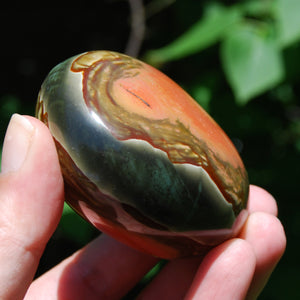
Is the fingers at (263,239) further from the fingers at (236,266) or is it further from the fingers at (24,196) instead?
the fingers at (24,196)

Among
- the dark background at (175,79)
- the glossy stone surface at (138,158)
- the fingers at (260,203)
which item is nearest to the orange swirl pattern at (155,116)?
the glossy stone surface at (138,158)

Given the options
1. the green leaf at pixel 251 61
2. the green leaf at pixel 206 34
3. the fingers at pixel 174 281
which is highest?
the green leaf at pixel 206 34

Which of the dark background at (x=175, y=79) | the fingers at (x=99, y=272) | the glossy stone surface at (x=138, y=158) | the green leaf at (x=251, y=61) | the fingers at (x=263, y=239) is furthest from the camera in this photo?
the dark background at (x=175, y=79)

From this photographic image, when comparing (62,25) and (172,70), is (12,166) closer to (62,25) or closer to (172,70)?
(172,70)

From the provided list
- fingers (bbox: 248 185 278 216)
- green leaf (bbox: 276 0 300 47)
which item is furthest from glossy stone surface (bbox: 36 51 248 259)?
green leaf (bbox: 276 0 300 47)

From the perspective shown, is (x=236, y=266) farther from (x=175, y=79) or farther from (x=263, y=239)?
(x=175, y=79)

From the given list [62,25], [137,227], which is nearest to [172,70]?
[62,25]

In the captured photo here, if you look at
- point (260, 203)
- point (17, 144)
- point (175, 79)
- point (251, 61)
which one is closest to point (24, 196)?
point (17, 144)
